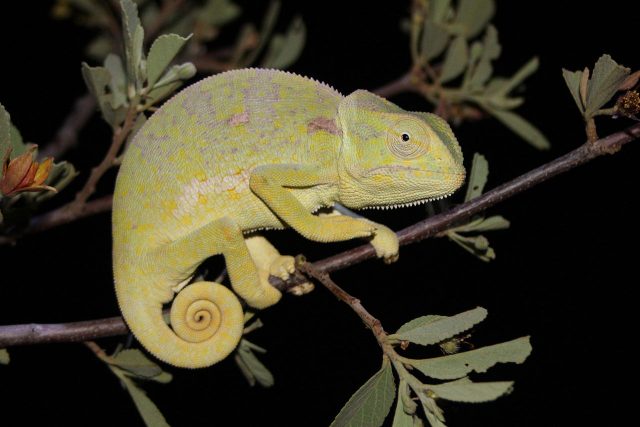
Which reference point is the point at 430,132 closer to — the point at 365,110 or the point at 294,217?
the point at 365,110

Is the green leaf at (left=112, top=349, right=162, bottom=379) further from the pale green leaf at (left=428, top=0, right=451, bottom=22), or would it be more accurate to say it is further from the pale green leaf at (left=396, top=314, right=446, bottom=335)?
the pale green leaf at (left=428, top=0, right=451, bottom=22)

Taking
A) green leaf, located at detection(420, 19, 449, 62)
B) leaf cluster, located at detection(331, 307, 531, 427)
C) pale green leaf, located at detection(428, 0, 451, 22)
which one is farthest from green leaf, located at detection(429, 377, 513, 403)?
pale green leaf, located at detection(428, 0, 451, 22)

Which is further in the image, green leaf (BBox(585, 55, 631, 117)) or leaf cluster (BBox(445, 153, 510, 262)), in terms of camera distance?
leaf cluster (BBox(445, 153, 510, 262))

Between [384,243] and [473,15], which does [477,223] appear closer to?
[384,243]

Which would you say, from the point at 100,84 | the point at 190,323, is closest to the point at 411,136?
the point at 190,323

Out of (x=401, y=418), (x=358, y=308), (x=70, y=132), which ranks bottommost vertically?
(x=70, y=132)

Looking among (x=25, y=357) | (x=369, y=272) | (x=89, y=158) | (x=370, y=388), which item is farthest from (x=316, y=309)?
(x=370, y=388)
